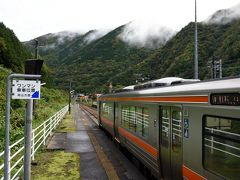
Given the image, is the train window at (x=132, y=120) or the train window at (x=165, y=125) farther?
the train window at (x=132, y=120)

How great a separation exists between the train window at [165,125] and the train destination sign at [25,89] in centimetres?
336

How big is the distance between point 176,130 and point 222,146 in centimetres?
238

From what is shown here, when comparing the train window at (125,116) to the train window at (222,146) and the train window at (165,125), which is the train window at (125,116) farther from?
the train window at (222,146)

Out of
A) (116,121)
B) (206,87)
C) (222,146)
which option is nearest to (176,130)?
(206,87)

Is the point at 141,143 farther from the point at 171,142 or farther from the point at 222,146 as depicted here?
the point at 222,146

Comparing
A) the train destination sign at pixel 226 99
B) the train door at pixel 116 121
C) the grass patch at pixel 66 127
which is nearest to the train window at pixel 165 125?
the train destination sign at pixel 226 99

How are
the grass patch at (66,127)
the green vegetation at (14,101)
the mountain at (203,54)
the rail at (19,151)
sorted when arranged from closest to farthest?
the rail at (19,151) < the green vegetation at (14,101) < the grass patch at (66,127) < the mountain at (203,54)

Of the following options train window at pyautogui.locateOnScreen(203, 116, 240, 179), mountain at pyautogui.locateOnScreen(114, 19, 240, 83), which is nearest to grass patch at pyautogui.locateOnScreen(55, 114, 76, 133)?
mountain at pyautogui.locateOnScreen(114, 19, 240, 83)

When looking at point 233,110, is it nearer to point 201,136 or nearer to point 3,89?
point 201,136

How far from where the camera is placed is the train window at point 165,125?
351 inches

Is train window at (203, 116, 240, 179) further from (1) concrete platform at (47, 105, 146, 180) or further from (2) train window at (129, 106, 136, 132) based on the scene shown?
(2) train window at (129, 106, 136, 132)

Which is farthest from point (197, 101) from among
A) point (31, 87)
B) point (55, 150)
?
point (55, 150)

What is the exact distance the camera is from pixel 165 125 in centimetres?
921

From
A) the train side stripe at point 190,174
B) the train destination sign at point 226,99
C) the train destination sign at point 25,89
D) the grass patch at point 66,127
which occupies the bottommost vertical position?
the grass patch at point 66,127
